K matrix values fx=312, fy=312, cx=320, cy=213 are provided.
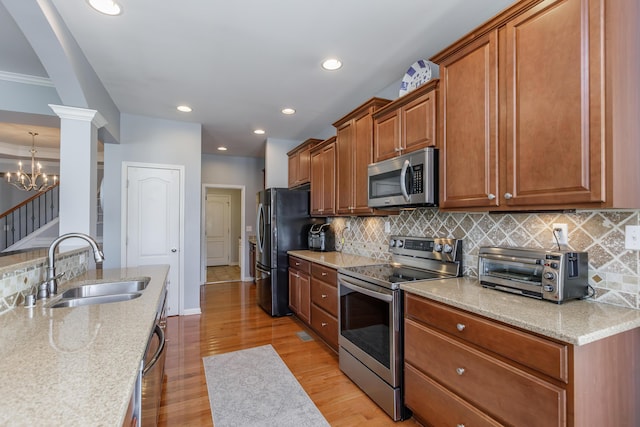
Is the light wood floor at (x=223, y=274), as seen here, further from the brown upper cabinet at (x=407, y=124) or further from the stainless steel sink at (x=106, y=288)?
the brown upper cabinet at (x=407, y=124)

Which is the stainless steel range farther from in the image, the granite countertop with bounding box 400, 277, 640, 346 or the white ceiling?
the white ceiling

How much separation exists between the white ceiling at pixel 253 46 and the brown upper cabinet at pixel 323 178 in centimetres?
52

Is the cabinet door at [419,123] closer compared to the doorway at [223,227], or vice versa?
the cabinet door at [419,123]

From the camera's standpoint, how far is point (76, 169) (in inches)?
103

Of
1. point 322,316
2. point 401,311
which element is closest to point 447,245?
point 401,311

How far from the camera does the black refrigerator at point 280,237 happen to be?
4105mm

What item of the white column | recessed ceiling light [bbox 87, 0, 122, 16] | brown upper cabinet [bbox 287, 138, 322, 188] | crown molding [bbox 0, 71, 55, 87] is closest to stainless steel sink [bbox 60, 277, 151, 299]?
the white column

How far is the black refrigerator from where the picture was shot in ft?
13.5

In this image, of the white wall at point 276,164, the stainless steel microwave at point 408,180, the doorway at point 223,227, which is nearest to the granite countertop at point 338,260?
the stainless steel microwave at point 408,180


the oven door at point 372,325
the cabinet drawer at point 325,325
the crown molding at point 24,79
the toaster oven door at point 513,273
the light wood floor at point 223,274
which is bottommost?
the light wood floor at point 223,274

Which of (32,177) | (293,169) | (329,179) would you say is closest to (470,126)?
(329,179)

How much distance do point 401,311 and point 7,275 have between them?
2.11 meters

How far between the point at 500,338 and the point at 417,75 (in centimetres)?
204

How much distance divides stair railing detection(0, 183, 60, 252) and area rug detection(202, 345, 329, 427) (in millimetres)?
5924
